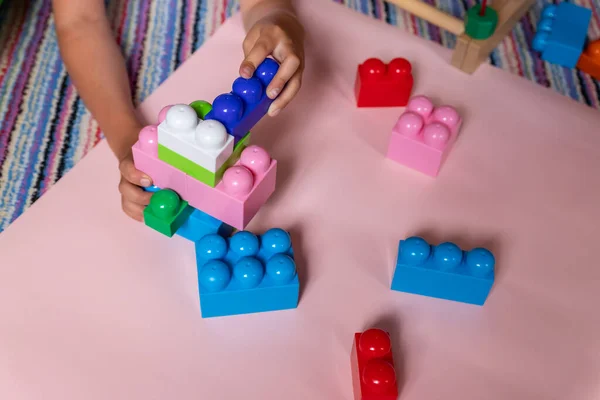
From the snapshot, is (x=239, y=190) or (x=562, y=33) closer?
(x=239, y=190)

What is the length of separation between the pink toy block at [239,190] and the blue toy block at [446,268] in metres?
0.20

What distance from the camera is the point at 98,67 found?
1.12 meters

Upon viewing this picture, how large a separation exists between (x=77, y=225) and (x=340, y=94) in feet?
1.56

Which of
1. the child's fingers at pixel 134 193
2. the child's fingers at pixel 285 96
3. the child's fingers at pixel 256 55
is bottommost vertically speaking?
the child's fingers at pixel 134 193

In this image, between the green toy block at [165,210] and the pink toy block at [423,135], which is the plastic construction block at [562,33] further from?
the green toy block at [165,210]

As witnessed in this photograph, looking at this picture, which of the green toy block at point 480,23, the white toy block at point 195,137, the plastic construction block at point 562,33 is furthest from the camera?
the plastic construction block at point 562,33

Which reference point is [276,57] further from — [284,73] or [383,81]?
[383,81]

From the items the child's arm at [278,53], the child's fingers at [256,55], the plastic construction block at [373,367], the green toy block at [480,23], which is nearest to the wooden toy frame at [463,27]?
the green toy block at [480,23]

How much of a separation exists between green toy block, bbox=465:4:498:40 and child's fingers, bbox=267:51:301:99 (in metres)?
0.42

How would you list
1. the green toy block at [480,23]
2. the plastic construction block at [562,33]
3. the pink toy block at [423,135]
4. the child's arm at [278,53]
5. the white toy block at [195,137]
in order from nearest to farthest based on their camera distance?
the white toy block at [195,137], the child's arm at [278,53], the pink toy block at [423,135], the green toy block at [480,23], the plastic construction block at [562,33]

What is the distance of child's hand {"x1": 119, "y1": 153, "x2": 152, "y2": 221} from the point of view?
0.87m

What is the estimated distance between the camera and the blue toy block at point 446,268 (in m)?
0.88

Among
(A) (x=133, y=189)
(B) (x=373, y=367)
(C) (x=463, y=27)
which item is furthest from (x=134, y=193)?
(C) (x=463, y=27)

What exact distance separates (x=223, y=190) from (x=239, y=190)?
0.07 ft
